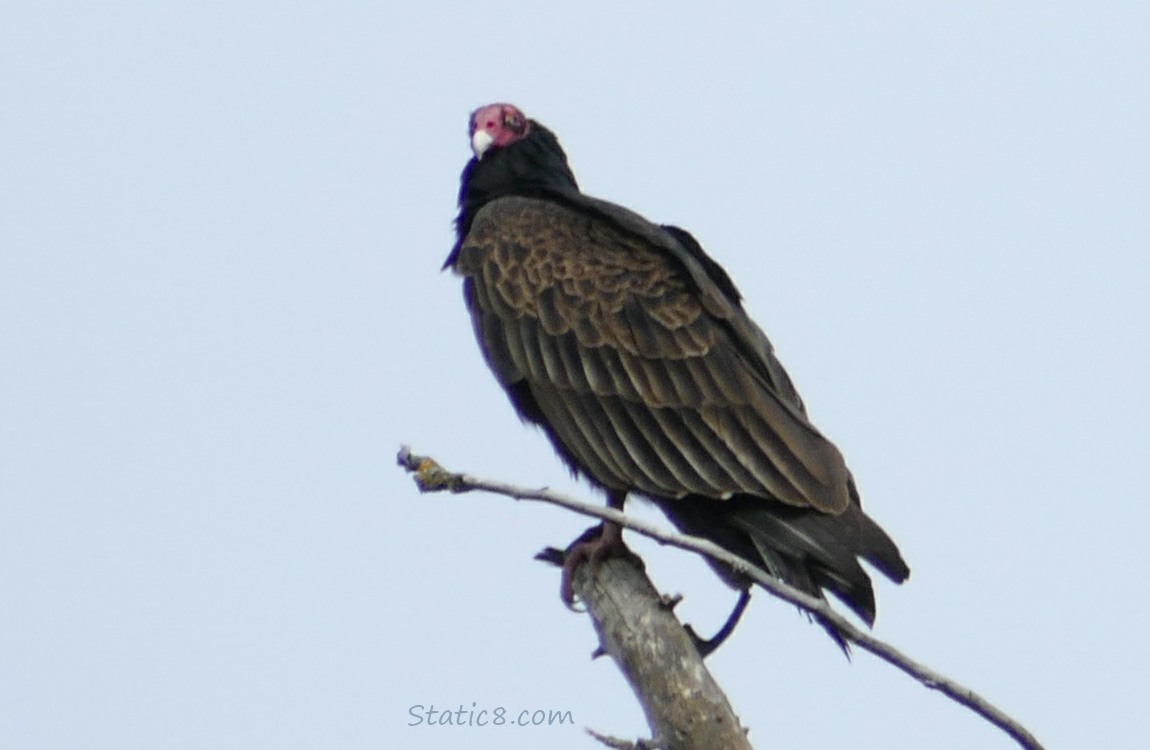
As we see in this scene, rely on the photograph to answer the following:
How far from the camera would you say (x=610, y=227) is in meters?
6.30

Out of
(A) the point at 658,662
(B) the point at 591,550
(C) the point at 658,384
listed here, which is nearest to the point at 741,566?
(A) the point at 658,662

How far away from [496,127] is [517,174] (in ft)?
1.07

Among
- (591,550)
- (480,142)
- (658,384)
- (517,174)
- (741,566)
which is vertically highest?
(480,142)

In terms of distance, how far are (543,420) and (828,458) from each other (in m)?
1.18

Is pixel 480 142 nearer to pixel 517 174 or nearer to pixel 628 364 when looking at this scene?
pixel 517 174

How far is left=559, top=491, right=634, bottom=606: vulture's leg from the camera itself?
509 cm

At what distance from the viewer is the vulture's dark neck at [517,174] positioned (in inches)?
267

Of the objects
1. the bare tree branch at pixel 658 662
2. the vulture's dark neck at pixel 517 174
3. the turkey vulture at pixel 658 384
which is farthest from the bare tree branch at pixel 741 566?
the vulture's dark neck at pixel 517 174

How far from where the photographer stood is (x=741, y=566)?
3508mm

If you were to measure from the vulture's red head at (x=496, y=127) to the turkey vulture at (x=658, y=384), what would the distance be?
1.29ft

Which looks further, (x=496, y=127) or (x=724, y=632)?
(x=496, y=127)

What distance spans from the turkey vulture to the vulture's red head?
0.39m

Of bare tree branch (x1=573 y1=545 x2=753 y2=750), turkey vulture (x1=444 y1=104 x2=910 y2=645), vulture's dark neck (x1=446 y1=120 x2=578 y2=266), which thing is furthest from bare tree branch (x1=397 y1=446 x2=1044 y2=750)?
vulture's dark neck (x1=446 y1=120 x2=578 y2=266)

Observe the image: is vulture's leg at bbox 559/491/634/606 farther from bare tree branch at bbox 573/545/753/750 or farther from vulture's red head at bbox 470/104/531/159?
vulture's red head at bbox 470/104/531/159
